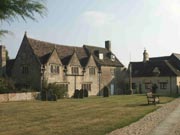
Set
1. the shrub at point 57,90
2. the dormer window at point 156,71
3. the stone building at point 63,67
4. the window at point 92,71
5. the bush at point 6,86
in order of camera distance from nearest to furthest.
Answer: the bush at point 6,86, the shrub at point 57,90, the stone building at point 63,67, the window at point 92,71, the dormer window at point 156,71

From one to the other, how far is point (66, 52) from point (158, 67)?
22.8 metres

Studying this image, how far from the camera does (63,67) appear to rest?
53438 mm

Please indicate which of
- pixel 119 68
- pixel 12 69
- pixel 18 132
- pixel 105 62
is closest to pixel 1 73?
pixel 12 69

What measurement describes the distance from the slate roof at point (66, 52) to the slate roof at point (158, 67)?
7067 mm

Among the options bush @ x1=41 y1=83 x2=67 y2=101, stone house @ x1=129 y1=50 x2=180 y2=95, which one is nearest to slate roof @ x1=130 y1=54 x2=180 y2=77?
stone house @ x1=129 y1=50 x2=180 y2=95

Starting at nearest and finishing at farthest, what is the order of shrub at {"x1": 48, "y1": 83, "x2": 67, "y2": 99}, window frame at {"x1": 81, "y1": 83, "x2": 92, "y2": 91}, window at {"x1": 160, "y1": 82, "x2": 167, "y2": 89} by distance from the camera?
shrub at {"x1": 48, "y1": 83, "x2": 67, "y2": 99} < window frame at {"x1": 81, "y1": 83, "x2": 92, "y2": 91} < window at {"x1": 160, "y1": 82, "x2": 167, "y2": 89}

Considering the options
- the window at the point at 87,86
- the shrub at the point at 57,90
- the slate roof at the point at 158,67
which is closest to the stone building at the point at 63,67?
the window at the point at 87,86

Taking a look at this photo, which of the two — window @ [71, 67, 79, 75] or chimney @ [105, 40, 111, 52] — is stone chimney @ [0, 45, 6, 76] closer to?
window @ [71, 67, 79, 75]

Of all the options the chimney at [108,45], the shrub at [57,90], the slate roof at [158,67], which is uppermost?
the chimney at [108,45]

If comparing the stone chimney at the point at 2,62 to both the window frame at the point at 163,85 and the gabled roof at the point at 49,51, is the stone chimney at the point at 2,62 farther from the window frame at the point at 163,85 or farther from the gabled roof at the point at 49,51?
the window frame at the point at 163,85

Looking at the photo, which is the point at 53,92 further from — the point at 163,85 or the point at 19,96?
the point at 163,85

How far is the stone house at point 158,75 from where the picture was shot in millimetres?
67312

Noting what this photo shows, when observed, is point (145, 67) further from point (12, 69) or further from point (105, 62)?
point (12, 69)

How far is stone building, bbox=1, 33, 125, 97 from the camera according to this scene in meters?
50.0
